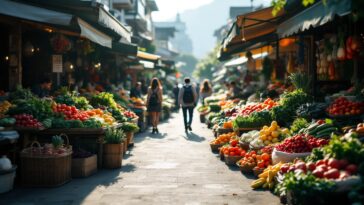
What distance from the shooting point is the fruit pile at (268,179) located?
7.73 meters

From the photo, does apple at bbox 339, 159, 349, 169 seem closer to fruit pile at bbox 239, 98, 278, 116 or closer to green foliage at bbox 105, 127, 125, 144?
green foliage at bbox 105, 127, 125, 144

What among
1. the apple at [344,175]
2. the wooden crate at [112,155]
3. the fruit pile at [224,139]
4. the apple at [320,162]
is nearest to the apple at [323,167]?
the apple at [320,162]

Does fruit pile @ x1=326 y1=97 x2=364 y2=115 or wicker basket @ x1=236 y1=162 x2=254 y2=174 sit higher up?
fruit pile @ x1=326 y1=97 x2=364 y2=115

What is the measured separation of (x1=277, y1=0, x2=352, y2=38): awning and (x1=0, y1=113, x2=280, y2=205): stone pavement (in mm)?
2852

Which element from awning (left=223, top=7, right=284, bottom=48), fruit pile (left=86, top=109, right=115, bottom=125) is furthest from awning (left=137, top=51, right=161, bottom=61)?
fruit pile (left=86, top=109, right=115, bottom=125)

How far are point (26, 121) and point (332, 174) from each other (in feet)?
19.1

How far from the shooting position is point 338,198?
5.49m

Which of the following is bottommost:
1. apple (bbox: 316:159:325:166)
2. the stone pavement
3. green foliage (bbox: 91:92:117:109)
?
the stone pavement

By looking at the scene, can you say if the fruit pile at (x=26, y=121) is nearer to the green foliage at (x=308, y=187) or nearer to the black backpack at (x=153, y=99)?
the green foliage at (x=308, y=187)

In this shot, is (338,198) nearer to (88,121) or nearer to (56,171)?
(56,171)

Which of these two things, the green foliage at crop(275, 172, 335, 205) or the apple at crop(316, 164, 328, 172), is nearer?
the green foliage at crop(275, 172, 335, 205)

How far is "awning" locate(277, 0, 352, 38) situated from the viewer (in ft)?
21.4

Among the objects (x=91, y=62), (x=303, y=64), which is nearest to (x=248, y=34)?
(x=303, y=64)

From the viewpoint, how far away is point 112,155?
33.3 ft
